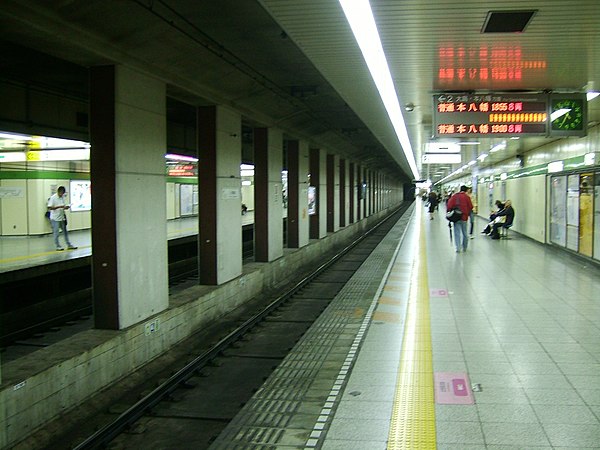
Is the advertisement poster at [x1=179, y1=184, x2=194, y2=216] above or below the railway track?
above

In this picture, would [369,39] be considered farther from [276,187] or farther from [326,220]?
[326,220]

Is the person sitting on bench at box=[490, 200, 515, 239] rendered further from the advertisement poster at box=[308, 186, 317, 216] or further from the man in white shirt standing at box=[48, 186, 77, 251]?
the man in white shirt standing at box=[48, 186, 77, 251]

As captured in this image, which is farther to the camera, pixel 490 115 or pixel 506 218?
pixel 506 218

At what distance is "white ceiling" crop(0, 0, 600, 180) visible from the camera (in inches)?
184

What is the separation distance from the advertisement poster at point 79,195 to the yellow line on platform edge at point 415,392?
45.7 ft

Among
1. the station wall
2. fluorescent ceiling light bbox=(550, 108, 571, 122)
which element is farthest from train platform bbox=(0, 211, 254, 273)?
the station wall

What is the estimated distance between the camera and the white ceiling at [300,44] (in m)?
4.68

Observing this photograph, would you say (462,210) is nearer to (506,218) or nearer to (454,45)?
(506,218)

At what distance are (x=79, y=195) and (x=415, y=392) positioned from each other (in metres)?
16.5

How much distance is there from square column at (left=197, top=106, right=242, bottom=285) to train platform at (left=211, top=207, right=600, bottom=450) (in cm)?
192

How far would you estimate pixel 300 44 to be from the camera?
595 centimetres

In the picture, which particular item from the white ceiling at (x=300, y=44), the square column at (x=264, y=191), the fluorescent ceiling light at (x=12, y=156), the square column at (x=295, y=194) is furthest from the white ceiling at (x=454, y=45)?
the fluorescent ceiling light at (x=12, y=156)

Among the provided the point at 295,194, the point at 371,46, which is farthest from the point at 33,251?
the point at 371,46

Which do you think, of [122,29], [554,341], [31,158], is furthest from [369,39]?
[31,158]
